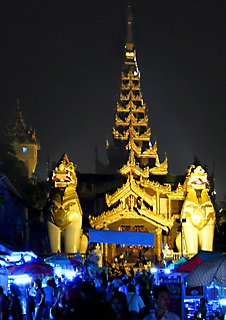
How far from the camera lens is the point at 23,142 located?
2857 inches

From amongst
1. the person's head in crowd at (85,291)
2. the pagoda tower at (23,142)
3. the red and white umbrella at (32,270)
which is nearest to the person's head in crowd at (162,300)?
the person's head in crowd at (85,291)

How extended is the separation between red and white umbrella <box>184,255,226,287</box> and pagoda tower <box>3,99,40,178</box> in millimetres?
59759

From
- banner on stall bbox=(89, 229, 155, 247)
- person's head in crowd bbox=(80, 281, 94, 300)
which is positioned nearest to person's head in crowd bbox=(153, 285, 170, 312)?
person's head in crowd bbox=(80, 281, 94, 300)

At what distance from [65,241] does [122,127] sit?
31678 millimetres

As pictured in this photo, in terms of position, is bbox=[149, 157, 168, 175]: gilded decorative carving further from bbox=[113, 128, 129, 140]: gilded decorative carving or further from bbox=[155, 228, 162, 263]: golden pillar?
bbox=[155, 228, 162, 263]: golden pillar

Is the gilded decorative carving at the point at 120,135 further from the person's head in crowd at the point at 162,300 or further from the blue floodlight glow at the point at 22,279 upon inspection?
the person's head in crowd at the point at 162,300

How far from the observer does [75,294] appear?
7277mm

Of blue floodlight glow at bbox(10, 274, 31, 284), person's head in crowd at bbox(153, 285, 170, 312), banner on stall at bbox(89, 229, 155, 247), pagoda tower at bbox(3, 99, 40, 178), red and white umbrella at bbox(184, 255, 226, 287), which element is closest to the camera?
person's head in crowd at bbox(153, 285, 170, 312)

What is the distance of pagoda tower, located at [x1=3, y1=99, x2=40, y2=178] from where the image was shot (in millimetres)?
72250

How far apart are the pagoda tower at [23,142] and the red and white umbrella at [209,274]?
196 ft

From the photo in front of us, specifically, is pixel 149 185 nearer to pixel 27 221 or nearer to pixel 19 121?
pixel 27 221

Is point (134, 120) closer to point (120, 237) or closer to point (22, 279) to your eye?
point (120, 237)

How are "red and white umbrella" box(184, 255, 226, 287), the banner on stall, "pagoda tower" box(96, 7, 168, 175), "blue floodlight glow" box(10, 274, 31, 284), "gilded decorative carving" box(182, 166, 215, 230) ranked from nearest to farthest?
1. "red and white umbrella" box(184, 255, 226, 287)
2. "blue floodlight glow" box(10, 274, 31, 284)
3. the banner on stall
4. "gilded decorative carving" box(182, 166, 215, 230)
5. "pagoda tower" box(96, 7, 168, 175)

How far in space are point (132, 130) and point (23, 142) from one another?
17.5m
